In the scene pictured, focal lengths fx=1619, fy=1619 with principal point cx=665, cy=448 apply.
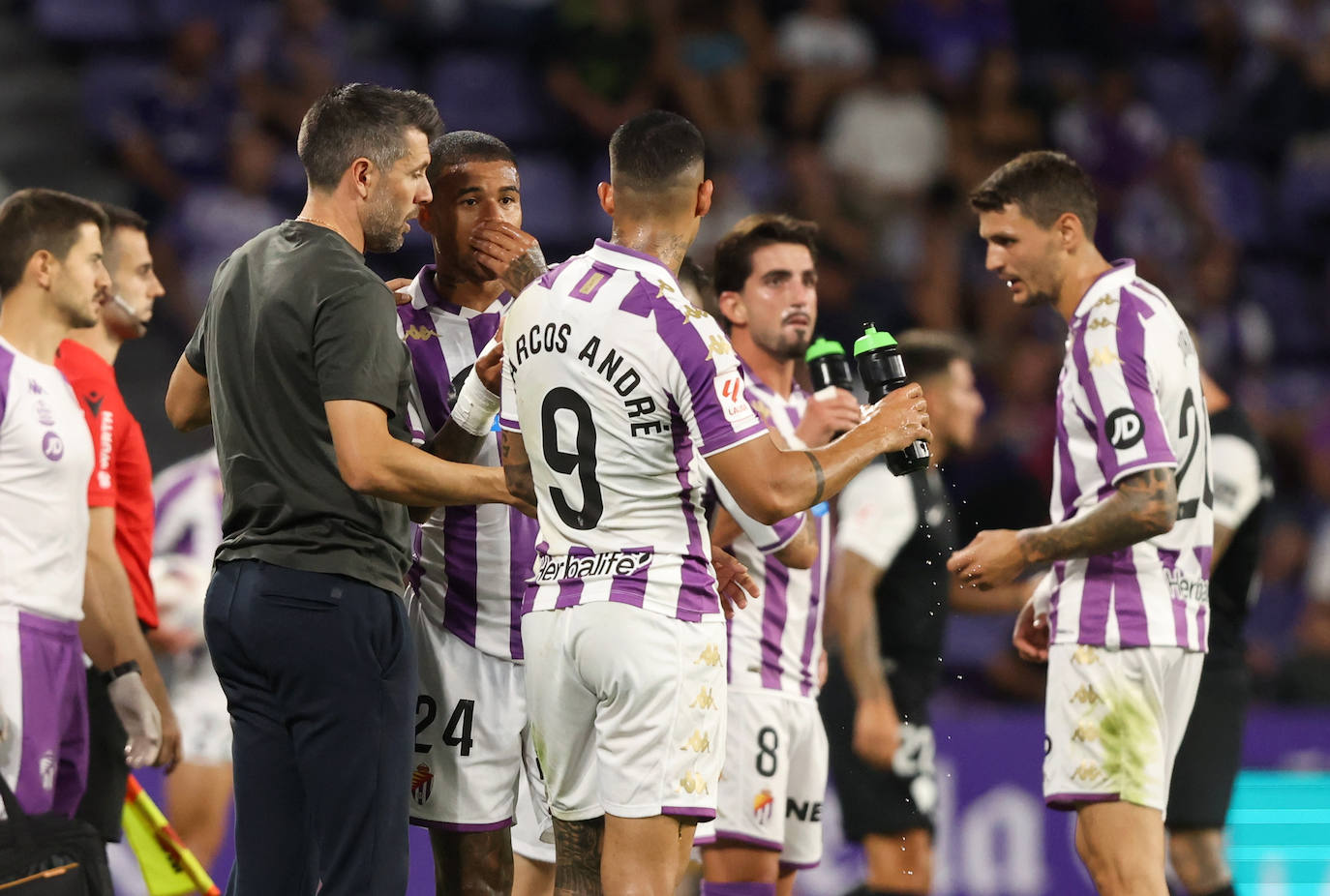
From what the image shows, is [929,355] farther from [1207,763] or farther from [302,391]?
[302,391]

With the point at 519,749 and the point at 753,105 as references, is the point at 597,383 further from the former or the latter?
the point at 753,105

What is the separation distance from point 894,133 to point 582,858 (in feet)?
30.0

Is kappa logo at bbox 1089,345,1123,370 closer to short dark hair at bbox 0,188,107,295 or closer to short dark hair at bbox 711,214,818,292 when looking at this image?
short dark hair at bbox 711,214,818,292

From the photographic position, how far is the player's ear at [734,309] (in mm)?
6309

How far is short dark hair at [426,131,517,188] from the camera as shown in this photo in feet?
16.3

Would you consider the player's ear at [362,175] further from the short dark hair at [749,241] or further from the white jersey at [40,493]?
the short dark hair at [749,241]

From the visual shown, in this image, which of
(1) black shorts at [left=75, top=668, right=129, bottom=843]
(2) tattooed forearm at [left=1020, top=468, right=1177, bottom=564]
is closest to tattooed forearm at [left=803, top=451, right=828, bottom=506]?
(2) tattooed forearm at [left=1020, top=468, right=1177, bottom=564]

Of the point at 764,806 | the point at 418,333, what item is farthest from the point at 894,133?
the point at 418,333

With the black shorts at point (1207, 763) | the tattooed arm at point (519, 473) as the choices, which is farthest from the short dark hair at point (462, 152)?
the black shorts at point (1207, 763)

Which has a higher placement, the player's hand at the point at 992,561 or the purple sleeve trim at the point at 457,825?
the player's hand at the point at 992,561

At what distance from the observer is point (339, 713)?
410 cm

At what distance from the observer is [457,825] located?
481 centimetres

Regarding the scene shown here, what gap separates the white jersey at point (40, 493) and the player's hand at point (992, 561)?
2.80m

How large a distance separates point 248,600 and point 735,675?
87.7 inches
